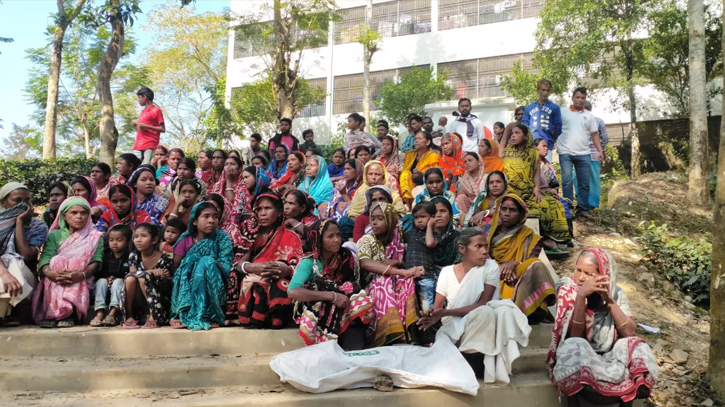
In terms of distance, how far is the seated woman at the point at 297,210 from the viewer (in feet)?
18.3

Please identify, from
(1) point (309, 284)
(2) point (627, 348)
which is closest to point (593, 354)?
(2) point (627, 348)

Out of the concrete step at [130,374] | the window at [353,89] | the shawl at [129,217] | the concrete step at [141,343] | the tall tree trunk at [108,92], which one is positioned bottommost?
the concrete step at [130,374]

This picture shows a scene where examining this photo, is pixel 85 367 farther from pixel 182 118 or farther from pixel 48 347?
pixel 182 118

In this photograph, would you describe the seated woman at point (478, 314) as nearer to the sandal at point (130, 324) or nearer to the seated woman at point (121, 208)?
the sandal at point (130, 324)

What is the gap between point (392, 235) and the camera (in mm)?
5078

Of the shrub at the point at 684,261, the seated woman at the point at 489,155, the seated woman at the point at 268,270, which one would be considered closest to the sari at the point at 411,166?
the seated woman at the point at 489,155

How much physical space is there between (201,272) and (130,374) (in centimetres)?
100

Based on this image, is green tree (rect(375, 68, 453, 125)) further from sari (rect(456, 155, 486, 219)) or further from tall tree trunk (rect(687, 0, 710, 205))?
sari (rect(456, 155, 486, 219))

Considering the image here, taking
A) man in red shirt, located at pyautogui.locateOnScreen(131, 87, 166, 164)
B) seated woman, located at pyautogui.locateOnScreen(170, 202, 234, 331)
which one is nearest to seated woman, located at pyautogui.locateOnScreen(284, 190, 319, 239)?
seated woman, located at pyautogui.locateOnScreen(170, 202, 234, 331)

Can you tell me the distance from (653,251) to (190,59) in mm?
29450

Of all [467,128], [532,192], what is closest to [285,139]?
[467,128]

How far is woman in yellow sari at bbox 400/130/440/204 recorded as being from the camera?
316 inches

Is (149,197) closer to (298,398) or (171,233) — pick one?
(171,233)

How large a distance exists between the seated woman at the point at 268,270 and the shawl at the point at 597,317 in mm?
2082
